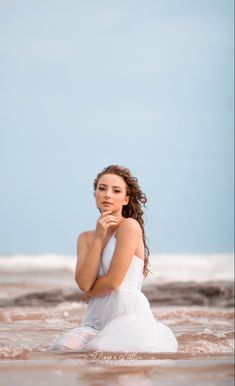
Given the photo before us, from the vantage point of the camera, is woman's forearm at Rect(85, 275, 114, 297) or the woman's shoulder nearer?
woman's forearm at Rect(85, 275, 114, 297)

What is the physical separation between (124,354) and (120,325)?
174 mm

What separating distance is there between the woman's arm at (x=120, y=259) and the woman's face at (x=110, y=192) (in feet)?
0.33

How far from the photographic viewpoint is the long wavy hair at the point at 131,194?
12.0ft

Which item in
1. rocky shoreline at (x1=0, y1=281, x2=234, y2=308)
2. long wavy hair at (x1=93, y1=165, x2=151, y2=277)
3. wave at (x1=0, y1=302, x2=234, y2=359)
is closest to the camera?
long wavy hair at (x1=93, y1=165, x2=151, y2=277)

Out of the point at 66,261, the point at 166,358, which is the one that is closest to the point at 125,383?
the point at 166,358

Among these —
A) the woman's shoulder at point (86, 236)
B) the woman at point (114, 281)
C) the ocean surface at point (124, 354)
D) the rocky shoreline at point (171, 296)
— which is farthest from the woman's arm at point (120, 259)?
the rocky shoreline at point (171, 296)

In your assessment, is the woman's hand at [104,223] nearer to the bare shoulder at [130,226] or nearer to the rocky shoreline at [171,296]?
the bare shoulder at [130,226]

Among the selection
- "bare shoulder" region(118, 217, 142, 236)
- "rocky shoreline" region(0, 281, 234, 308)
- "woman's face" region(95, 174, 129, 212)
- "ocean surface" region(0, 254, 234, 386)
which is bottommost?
"ocean surface" region(0, 254, 234, 386)

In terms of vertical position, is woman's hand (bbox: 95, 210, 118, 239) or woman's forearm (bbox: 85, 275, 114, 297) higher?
woman's hand (bbox: 95, 210, 118, 239)

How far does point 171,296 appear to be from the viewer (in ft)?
29.8

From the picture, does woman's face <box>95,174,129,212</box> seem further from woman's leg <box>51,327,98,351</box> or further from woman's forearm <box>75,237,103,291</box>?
woman's leg <box>51,327,98,351</box>

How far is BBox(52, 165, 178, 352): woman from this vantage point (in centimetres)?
342

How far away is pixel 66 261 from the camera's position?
49.6 ft

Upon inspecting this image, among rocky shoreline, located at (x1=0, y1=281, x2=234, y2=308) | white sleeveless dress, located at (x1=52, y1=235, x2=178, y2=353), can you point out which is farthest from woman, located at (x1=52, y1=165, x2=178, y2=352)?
rocky shoreline, located at (x1=0, y1=281, x2=234, y2=308)
